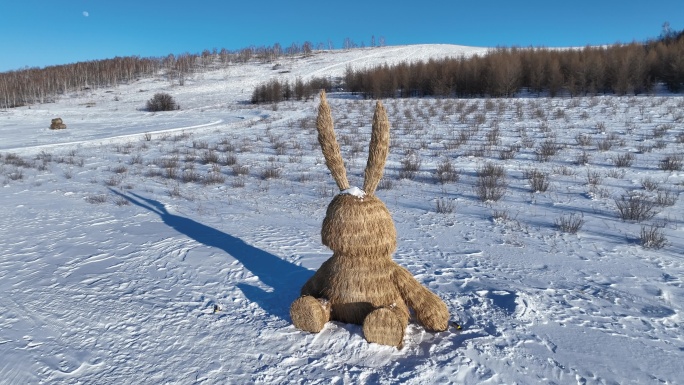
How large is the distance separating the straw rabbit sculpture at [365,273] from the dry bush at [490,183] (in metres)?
3.83

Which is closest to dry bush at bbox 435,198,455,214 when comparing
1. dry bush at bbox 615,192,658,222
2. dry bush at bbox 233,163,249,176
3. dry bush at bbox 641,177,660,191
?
dry bush at bbox 615,192,658,222

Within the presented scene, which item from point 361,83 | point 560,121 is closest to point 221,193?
point 560,121

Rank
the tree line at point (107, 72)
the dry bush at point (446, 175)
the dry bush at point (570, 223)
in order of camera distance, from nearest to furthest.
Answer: the dry bush at point (570, 223)
the dry bush at point (446, 175)
the tree line at point (107, 72)

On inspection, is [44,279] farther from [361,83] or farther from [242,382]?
[361,83]

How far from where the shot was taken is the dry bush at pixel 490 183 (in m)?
6.27

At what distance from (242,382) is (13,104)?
61558 mm

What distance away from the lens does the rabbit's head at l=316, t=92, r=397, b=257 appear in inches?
→ 105

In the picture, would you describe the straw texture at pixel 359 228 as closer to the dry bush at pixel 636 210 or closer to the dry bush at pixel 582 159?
the dry bush at pixel 636 210

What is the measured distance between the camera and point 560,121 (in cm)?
1420

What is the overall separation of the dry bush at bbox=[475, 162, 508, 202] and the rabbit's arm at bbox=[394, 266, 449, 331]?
3.78 m

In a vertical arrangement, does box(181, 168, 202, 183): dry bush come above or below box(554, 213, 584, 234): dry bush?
above

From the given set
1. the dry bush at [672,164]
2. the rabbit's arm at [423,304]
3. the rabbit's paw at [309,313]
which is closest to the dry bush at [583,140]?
the dry bush at [672,164]

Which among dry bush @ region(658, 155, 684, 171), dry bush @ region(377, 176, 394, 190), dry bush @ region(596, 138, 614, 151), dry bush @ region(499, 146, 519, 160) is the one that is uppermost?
dry bush @ region(596, 138, 614, 151)

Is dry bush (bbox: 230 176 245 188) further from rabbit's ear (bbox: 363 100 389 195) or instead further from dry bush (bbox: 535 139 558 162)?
dry bush (bbox: 535 139 558 162)
